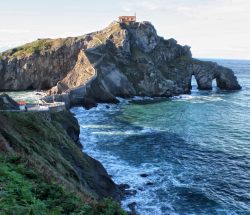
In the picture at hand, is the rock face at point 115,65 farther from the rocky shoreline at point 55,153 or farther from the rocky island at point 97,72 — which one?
the rocky shoreline at point 55,153

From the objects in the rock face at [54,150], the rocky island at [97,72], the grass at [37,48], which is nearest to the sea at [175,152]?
the rock face at [54,150]

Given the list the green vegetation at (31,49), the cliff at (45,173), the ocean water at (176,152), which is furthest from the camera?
the green vegetation at (31,49)

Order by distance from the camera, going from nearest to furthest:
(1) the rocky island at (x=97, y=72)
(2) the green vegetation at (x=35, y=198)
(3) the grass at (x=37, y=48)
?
(2) the green vegetation at (x=35, y=198) < (1) the rocky island at (x=97, y=72) < (3) the grass at (x=37, y=48)

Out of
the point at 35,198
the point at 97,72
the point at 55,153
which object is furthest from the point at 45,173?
the point at 97,72

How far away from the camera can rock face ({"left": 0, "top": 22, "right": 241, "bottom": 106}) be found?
125 meters

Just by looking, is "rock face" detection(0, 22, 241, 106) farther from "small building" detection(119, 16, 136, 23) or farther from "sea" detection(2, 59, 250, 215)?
"sea" detection(2, 59, 250, 215)

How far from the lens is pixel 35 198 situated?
639 inches

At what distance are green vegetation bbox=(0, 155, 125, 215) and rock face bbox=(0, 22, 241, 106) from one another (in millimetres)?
95749

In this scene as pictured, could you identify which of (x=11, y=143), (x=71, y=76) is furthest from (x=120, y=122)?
(x=11, y=143)

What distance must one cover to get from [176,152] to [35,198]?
4873 centimetres

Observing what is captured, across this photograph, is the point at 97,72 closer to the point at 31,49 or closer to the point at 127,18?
the point at 31,49

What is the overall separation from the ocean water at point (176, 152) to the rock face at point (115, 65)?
18.7m

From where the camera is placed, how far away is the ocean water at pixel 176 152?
43.9 meters

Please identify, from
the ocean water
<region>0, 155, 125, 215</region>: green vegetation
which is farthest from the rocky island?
<region>0, 155, 125, 215</region>: green vegetation
